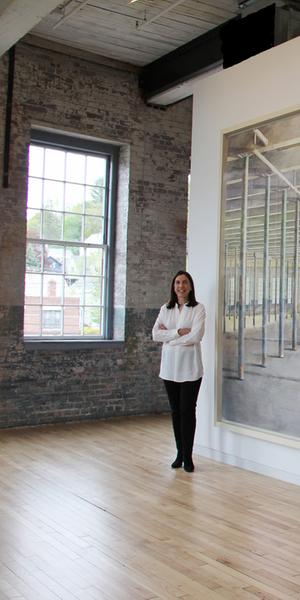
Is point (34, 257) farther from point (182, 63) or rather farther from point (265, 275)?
point (265, 275)

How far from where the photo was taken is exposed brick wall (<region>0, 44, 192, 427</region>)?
7.41 m

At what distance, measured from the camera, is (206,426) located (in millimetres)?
6238

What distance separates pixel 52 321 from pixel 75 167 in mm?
1976

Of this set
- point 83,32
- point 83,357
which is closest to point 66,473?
point 83,357

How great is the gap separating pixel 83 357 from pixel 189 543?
431cm

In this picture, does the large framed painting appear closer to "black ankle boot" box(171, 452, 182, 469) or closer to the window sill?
"black ankle boot" box(171, 452, 182, 469)

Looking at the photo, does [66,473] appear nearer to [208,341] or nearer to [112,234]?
[208,341]

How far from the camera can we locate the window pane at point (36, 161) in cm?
780

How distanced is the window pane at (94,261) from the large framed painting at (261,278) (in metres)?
2.67

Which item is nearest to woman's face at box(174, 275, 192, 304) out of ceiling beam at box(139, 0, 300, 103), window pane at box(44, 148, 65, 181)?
ceiling beam at box(139, 0, 300, 103)

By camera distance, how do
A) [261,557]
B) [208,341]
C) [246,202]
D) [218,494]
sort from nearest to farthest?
1. [261,557]
2. [218,494]
3. [246,202]
4. [208,341]

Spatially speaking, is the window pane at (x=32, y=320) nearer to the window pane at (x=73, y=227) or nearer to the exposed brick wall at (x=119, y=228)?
the exposed brick wall at (x=119, y=228)

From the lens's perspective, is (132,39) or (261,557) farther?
(132,39)

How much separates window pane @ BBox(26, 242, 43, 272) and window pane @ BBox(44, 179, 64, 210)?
53cm
